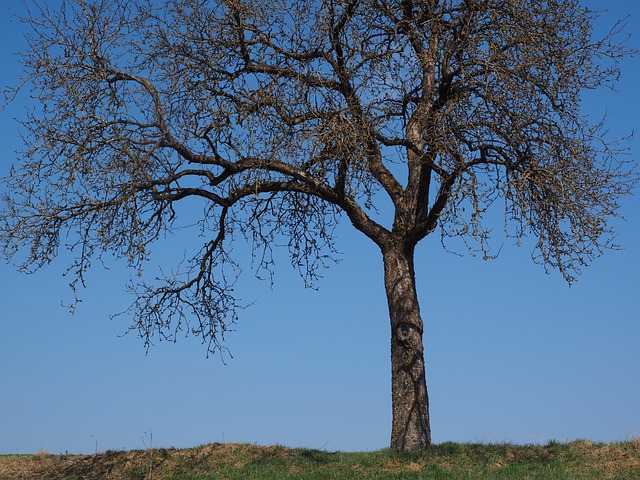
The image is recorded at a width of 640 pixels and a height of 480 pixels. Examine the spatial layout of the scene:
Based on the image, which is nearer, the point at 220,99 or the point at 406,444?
the point at 406,444

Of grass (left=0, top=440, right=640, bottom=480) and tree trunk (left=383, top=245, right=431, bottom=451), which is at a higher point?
tree trunk (left=383, top=245, right=431, bottom=451)

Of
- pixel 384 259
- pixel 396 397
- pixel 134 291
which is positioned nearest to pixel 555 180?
pixel 384 259

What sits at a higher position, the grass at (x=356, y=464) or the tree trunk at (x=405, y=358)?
the tree trunk at (x=405, y=358)

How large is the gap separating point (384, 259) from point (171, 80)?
613 centimetres

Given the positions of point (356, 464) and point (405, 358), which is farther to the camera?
point (405, 358)

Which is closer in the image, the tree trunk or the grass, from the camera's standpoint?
the grass

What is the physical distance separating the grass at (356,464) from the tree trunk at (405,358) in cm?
47

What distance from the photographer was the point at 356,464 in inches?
547

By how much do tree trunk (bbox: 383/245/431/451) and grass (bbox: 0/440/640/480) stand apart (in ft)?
1.54

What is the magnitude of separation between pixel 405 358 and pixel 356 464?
240 cm

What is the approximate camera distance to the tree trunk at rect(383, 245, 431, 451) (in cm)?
1467

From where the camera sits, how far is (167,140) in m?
15.0

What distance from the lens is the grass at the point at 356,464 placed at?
1308 centimetres

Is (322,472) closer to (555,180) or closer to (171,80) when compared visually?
(555,180)
